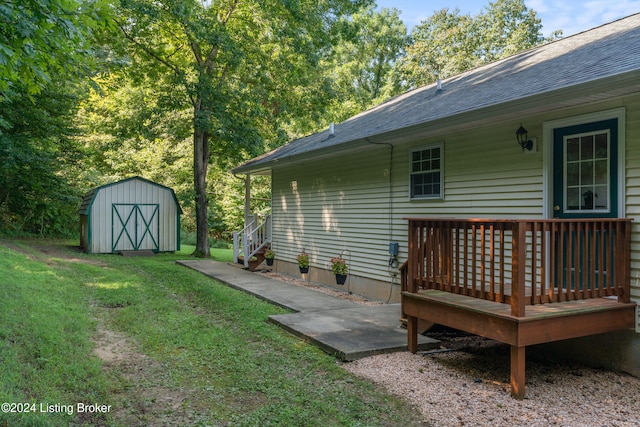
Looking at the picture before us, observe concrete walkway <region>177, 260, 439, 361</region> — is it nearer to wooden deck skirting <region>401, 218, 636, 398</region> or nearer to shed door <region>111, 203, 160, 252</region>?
wooden deck skirting <region>401, 218, 636, 398</region>

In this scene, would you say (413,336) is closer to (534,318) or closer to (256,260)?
(534,318)

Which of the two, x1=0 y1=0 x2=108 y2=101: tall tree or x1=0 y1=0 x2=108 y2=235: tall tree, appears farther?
x1=0 y1=0 x2=108 y2=235: tall tree

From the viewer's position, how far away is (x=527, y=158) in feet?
17.8

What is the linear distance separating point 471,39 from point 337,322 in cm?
2497

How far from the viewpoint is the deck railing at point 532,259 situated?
3830 millimetres

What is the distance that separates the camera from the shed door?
15.2m

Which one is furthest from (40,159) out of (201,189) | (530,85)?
(530,85)

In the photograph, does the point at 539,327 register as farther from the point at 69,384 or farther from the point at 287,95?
the point at 287,95

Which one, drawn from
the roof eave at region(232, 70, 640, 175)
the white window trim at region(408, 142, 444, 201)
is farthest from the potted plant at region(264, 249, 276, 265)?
the white window trim at region(408, 142, 444, 201)

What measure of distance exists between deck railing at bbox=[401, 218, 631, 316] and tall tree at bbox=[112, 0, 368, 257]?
1114 cm

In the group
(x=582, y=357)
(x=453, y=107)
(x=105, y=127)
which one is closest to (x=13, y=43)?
(x=453, y=107)

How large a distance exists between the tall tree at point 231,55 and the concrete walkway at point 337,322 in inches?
291

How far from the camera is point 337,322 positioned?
5.98 m

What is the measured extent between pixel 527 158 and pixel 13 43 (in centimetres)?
539
